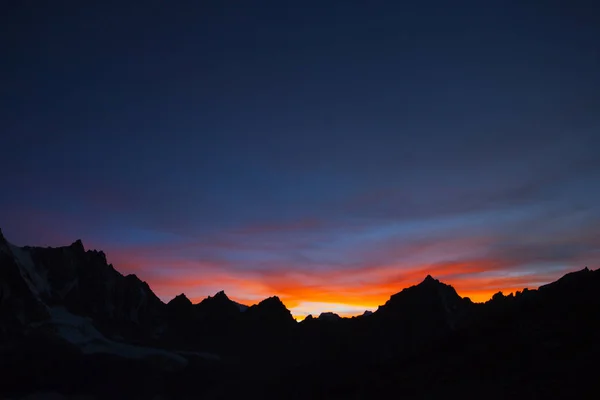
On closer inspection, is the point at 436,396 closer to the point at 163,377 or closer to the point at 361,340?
the point at 163,377

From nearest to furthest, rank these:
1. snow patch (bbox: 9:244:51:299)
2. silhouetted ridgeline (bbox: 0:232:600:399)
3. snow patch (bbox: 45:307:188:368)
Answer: silhouetted ridgeline (bbox: 0:232:600:399)
snow patch (bbox: 45:307:188:368)
snow patch (bbox: 9:244:51:299)

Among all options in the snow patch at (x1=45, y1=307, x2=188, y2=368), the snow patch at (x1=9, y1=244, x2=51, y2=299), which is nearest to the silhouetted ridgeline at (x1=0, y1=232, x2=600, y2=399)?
the snow patch at (x1=45, y1=307, x2=188, y2=368)

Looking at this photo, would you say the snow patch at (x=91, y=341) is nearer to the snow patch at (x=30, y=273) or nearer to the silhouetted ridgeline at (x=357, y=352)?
the silhouetted ridgeline at (x=357, y=352)

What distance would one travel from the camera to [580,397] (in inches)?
928

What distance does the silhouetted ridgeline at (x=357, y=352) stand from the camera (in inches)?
1180

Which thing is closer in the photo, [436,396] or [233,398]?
[436,396]

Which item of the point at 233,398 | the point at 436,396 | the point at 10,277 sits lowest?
the point at 233,398

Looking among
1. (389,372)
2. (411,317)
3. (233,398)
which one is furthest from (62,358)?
(389,372)

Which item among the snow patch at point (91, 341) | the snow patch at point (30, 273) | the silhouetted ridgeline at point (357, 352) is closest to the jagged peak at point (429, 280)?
the silhouetted ridgeline at point (357, 352)

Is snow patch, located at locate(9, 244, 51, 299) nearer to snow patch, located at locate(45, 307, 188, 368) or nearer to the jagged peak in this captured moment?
snow patch, located at locate(45, 307, 188, 368)

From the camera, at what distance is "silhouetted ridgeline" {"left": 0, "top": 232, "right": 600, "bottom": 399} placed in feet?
98.4

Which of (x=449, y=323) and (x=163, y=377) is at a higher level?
(x=449, y=323)

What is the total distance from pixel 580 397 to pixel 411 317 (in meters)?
168

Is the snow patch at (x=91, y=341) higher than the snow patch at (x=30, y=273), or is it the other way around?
the snow patch at (x=30, y=273)
